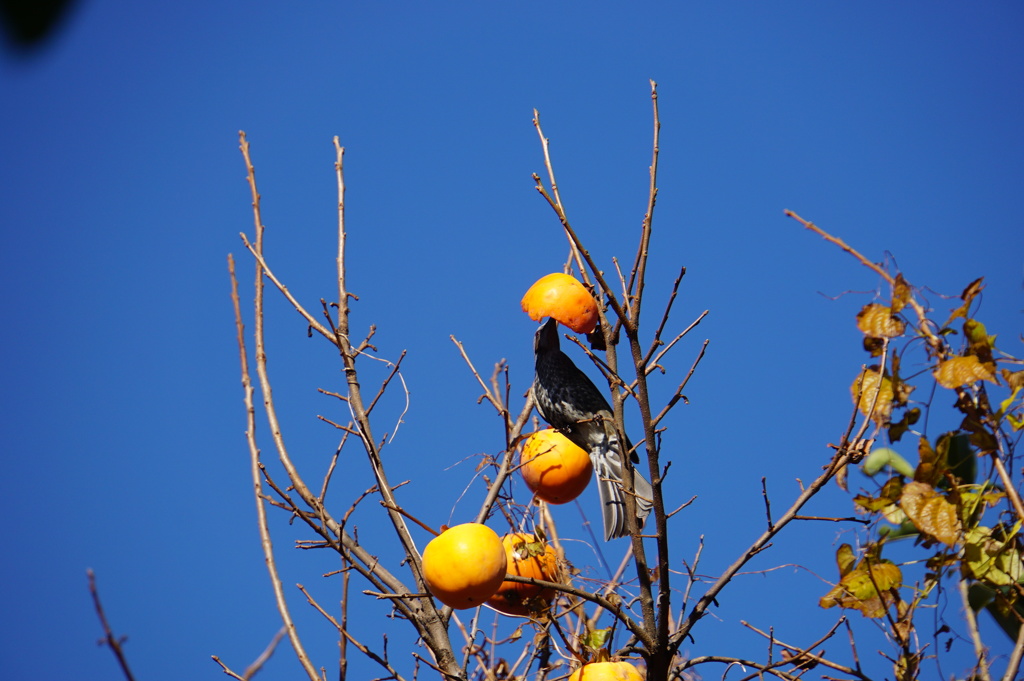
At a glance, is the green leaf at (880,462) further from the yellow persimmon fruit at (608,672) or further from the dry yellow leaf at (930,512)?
the yellow persimmon fruit at (608,672)

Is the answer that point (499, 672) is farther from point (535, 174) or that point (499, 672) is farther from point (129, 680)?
point (129, 680)

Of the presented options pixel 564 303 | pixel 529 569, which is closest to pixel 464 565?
pixel 529 569

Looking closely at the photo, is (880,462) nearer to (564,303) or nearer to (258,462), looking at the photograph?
(564,303)

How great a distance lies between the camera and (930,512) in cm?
282

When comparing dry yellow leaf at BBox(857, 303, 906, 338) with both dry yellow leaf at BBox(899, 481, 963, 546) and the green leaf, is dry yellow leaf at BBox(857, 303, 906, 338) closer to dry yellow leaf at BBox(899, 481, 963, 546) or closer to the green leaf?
dry yellow leaf at BBox(899, 481, 963, 546)

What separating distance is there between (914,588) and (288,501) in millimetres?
1915

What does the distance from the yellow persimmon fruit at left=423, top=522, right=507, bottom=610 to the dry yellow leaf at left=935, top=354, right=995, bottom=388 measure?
60.2 inches

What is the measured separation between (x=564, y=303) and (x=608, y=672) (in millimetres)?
1097

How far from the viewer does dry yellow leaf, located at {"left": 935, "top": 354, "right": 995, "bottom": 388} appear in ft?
9.20

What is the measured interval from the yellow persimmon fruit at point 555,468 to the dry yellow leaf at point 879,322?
105 cm

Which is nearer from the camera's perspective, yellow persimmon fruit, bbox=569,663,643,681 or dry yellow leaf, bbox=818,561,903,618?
yellow persimmon fruit, bbox=569,663,643,681

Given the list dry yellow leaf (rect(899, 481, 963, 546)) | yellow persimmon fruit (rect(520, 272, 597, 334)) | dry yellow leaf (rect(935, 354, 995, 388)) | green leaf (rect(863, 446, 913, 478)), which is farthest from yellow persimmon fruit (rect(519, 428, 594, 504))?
green leaf (rect(863, 446, 913, 478))

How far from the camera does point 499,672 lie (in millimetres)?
3018

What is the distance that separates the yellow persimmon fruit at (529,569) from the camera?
2782mm
